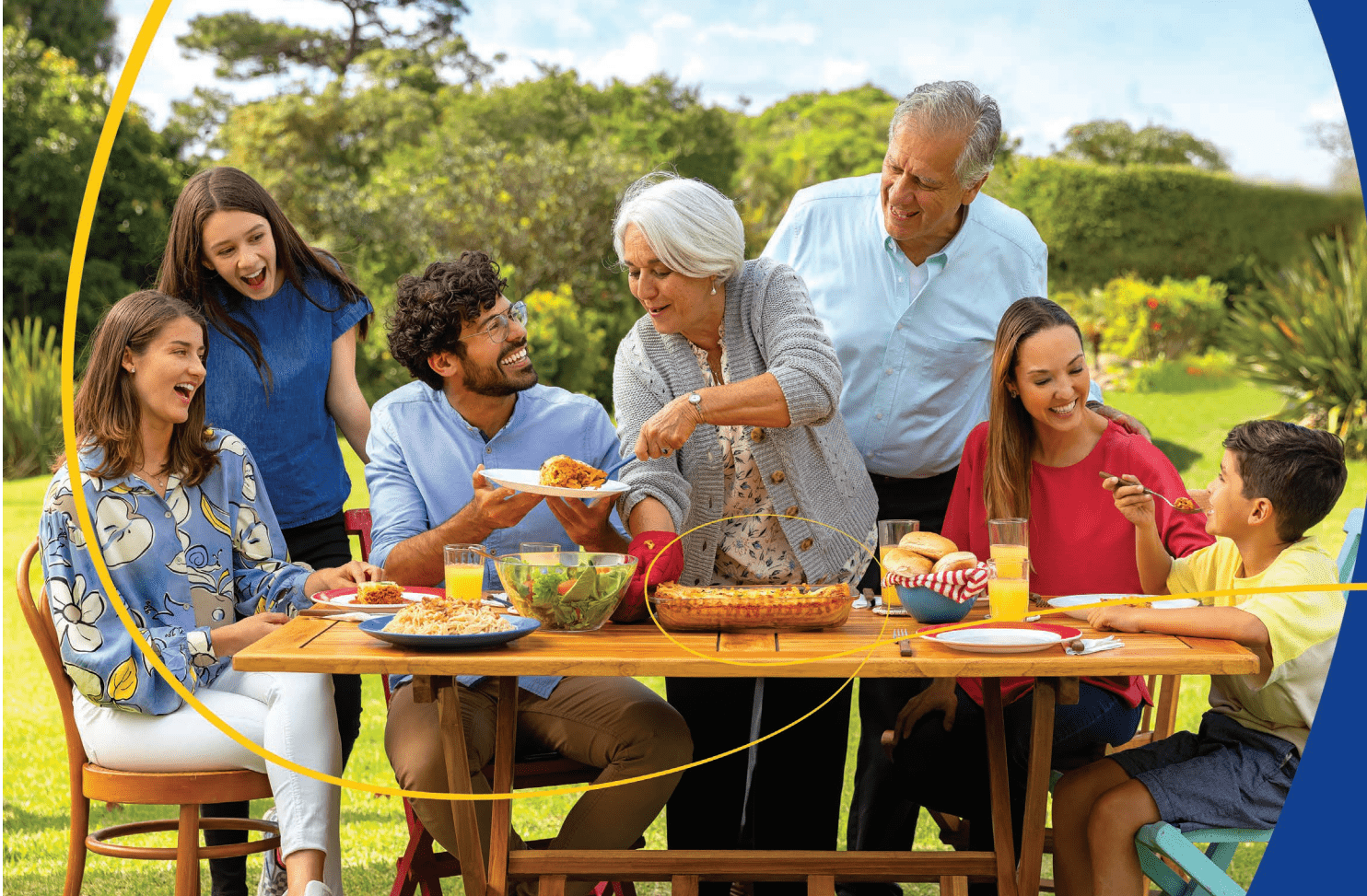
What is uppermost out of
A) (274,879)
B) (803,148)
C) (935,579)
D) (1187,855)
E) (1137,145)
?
(1137,145)

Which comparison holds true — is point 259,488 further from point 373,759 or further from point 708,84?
point 708,84

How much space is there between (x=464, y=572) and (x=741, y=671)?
2.41 ft

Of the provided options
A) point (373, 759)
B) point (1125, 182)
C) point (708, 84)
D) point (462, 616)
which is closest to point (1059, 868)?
point (462, 616)

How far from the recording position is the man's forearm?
304 centimetres

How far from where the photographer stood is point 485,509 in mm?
2955

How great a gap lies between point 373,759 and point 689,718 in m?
3.31

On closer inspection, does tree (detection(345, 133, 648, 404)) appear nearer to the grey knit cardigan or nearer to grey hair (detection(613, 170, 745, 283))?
the grey knit cardigan

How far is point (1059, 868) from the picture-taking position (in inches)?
113

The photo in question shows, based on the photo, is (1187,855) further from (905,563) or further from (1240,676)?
(905,563)

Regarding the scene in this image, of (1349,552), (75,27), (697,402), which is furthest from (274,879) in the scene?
(75,27)

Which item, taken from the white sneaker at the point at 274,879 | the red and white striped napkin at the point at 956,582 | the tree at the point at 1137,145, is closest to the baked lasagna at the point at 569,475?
the red and white striped napkin at the point at 956,582

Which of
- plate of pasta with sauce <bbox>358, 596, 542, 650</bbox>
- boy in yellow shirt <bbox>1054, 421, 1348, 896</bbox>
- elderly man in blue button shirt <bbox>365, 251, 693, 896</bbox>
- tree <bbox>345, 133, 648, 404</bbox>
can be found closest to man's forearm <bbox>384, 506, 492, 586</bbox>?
elderly man in blue button shirt <bbox>365, 251, 693, 896</bbox>

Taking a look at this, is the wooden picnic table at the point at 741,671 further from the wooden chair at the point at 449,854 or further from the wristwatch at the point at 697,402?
the wristwatch at the point at 697,402

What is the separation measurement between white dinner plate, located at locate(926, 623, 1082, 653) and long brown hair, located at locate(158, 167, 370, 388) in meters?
2.05
